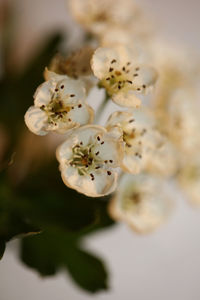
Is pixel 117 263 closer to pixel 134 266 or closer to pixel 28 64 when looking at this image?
pixel 134 266

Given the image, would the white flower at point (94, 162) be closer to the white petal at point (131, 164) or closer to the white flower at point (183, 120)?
the white petal at point (131, 164)

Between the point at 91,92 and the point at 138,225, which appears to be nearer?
the point at 91,92

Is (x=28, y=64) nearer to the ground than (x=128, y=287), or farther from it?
farther from it

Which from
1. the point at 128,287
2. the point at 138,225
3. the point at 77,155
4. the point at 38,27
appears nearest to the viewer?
the point at 77,155

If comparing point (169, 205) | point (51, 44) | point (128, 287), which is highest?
point (51, 44)

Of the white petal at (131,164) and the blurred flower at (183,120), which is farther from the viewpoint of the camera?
the blurred flower at (183,120)

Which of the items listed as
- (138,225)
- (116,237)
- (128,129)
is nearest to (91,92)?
(128,129)

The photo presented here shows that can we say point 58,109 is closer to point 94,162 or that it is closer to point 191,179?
point 94,162

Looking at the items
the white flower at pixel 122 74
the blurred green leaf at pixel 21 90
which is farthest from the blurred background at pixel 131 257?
the white flower at pixel 122 74
